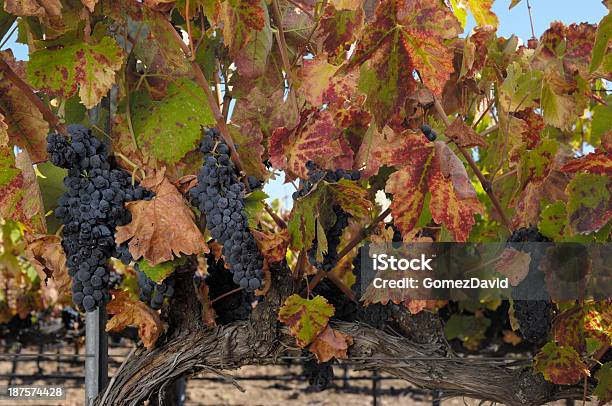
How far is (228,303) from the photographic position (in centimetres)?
120

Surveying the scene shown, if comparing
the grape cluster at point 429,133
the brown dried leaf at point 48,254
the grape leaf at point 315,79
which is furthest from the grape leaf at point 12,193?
the grape cluster at point 429,133

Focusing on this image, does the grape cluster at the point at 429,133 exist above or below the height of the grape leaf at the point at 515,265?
above

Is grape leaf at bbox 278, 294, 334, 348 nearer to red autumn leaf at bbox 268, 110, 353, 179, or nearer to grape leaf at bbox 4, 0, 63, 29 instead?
red autumn leaf at bbox 268, 110, 353, 179

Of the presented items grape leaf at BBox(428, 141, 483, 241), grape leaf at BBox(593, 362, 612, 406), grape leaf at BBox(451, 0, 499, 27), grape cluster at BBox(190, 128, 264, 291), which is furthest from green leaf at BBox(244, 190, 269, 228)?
grape leaf at BBox(593, 362, 612, 406)

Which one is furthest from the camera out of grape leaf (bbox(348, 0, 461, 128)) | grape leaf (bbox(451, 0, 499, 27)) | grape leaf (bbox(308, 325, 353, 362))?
grape leaf (bbox(451, 0, 499, 27))

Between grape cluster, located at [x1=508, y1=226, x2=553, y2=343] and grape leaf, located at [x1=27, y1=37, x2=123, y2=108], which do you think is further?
grape cluster, located at [x1=508, y1=226, x2=553, y2=343]

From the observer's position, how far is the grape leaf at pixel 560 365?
1118 millimetres

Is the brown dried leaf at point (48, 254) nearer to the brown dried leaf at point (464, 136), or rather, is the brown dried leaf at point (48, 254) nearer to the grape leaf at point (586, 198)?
the brown dried leaf at point (464, 136)

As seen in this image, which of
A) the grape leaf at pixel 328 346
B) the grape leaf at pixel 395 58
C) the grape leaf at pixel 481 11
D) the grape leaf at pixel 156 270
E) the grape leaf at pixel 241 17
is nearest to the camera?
the grape leaf at pixel 395 58

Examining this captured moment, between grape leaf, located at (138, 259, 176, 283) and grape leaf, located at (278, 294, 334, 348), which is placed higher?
grape leaf, located at (138, 259, 176, 283)

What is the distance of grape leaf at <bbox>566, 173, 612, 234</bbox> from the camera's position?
0.92 metres

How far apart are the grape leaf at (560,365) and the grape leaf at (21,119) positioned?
0.81 metres

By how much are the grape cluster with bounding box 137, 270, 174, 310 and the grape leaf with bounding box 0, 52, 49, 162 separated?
225mm

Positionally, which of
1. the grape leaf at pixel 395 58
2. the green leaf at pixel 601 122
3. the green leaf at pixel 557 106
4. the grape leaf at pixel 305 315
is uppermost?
the green leaf at pixel 557 106
